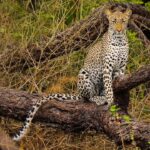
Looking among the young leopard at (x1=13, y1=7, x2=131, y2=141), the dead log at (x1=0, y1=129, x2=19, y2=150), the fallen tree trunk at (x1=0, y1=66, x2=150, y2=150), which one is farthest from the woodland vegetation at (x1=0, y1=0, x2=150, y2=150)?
the dead log at (x1=0, y1=129, x2=19, y2=150)

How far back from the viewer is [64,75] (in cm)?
786

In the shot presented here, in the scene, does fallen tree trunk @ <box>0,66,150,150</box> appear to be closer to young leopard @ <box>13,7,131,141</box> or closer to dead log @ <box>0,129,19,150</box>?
young leopard @ <box>13,7,131,141</box>

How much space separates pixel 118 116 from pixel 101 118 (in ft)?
1.06

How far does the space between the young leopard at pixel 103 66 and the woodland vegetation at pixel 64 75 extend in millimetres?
118

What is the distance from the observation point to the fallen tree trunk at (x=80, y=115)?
578 cm

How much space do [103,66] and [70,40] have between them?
128 centimetres

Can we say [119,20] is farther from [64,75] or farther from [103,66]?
[64,75]

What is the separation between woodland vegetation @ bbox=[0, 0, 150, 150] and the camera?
610 cm

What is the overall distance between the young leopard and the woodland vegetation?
12 cm

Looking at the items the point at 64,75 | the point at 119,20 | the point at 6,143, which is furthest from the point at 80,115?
the point at 64,75

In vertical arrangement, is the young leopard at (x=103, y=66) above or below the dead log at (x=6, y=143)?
above

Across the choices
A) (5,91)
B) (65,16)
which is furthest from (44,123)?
(65,16)

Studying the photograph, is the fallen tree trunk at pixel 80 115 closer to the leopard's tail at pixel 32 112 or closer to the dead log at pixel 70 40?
the leopard's tail at pixel 32 112

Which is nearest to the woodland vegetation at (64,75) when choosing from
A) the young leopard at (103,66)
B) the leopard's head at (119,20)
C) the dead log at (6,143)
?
the young leopard at (103,66)
